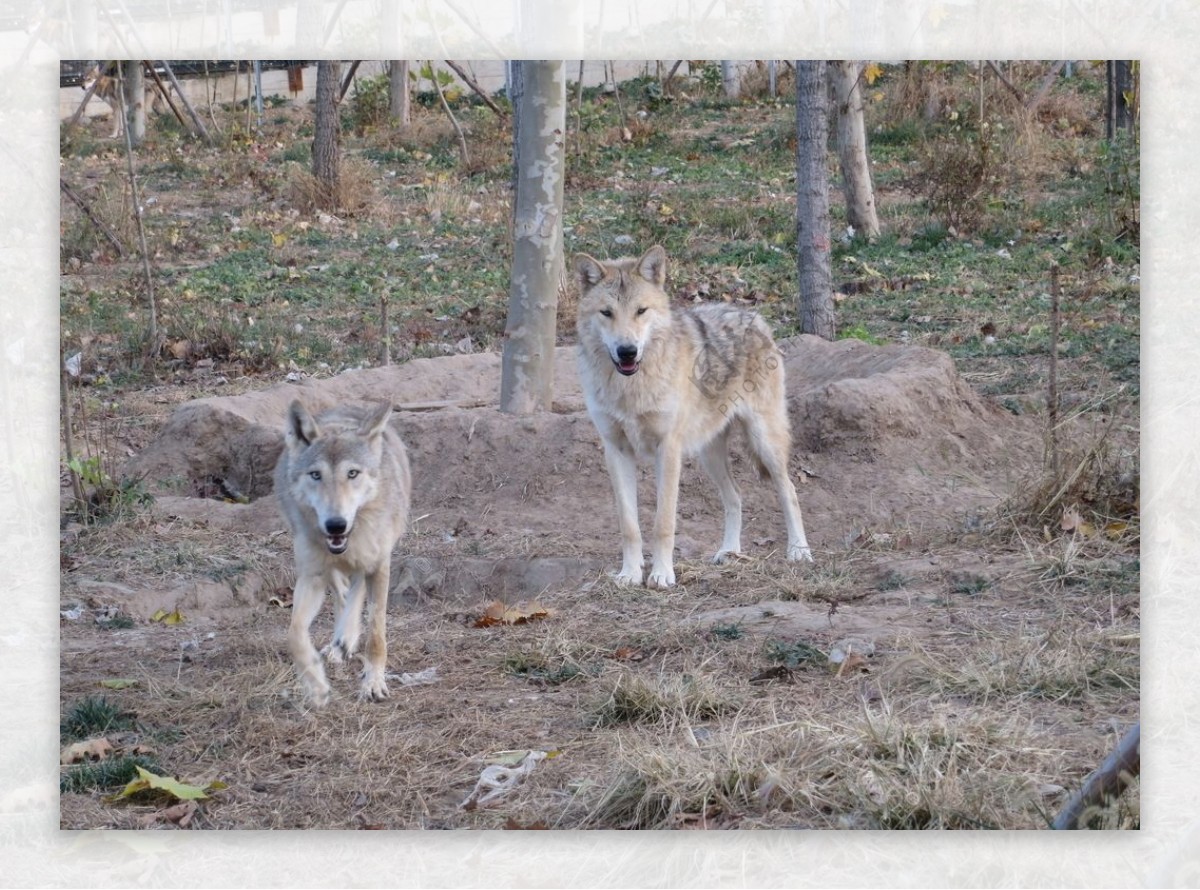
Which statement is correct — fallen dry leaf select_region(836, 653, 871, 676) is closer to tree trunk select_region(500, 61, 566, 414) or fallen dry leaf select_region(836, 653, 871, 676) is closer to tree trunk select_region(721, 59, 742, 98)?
tree trunk select_region(500, 61, 566, 414)

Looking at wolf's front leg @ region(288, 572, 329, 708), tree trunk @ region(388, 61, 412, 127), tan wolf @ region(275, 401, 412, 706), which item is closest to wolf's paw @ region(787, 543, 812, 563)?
tan wolf @ region(275, 401, 412, 706)

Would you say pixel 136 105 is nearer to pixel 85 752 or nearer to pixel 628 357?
pixel 628 357

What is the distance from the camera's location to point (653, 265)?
6.14 metres

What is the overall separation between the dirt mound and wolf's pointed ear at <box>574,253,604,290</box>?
51.3 inches

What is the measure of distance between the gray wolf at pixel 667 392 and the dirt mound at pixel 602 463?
47 cm

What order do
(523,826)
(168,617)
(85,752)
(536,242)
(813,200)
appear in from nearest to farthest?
(523,826) < (85,752) < (168,617) < (536,242) < (813,200)

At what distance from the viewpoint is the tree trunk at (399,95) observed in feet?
53.4

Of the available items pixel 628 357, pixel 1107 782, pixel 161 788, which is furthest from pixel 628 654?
pixel 1107 782

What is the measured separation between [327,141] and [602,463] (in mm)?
7562

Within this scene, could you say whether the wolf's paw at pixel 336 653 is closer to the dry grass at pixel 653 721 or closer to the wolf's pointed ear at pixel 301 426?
the dry grass at pixel 653 721

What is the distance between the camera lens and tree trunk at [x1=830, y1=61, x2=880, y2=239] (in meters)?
11.7

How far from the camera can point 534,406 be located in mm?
7641

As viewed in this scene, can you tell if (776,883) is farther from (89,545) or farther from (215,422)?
(215,422)

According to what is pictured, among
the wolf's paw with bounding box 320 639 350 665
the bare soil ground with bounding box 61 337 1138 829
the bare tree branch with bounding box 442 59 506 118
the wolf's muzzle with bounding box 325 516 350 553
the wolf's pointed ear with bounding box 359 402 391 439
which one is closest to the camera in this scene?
the bare soil ground with bounding box 61 337 1138 829
